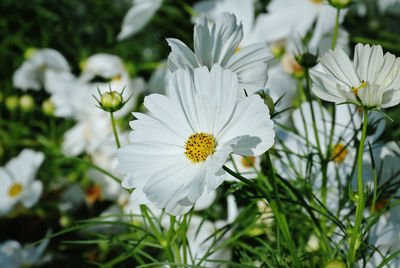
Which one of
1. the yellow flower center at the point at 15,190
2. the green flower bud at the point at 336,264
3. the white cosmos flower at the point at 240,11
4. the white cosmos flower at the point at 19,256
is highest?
the white cosmos flower at the point at 240,11

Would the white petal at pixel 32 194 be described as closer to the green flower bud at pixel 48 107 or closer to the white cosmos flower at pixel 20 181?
the white cosmos flower at pixel 20 181

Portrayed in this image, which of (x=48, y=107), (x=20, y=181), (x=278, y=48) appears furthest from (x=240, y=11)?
(x=20, y=181)

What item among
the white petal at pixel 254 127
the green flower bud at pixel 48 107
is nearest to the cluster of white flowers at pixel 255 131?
the white petal at pixel 254 127

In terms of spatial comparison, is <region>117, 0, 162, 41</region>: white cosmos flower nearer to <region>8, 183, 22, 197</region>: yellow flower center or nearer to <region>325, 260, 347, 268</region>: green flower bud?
<region>8, 183, 22, 197</region>: yellow flower center

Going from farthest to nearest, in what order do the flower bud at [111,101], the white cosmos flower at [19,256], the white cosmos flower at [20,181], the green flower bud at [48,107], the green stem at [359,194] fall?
1. the green flower bud at [48,107]
2. the white cosmos flower at [20,181]
3. the white cosmos flower at [19,256]
4. the flower bud at [111,101]
5. the green stem at [359,194]

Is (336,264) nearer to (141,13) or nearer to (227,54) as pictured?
(227,54)
